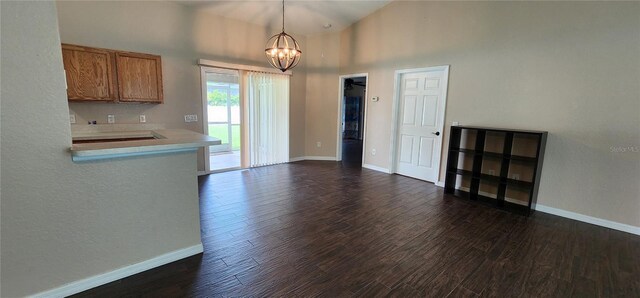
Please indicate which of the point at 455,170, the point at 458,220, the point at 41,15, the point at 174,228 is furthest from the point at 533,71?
Result: the point at 41,15

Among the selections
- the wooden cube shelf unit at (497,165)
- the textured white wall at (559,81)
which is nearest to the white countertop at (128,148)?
the wooden cube shelf unit at (497,165)

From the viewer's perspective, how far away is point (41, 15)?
164 centimetres

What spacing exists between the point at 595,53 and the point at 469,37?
5.09ft

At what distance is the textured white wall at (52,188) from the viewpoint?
1638 millimetres

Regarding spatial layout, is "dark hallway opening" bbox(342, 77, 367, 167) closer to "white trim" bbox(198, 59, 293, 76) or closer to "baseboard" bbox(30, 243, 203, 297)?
"white trim" bbox(198, 59, 293, 76)

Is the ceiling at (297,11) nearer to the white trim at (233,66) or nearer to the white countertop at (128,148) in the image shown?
the white trim at (233,66)

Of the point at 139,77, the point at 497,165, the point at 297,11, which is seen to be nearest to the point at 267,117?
the point at 297,11

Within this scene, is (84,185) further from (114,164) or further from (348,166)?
(348,166)

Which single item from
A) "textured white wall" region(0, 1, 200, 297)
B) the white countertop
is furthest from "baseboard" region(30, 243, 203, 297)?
the white countertop

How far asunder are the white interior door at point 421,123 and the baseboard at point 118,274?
4158 mm

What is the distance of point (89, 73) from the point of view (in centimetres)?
375

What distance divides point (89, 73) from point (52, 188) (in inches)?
106

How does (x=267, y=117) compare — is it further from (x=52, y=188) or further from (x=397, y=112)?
(x=52, y=188)

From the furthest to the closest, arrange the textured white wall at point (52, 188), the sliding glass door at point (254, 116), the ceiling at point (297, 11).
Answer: the sliding glass door at point (254, 116) < the ceiling at point (297, 11) < the textured white wall at point (52, 188)
